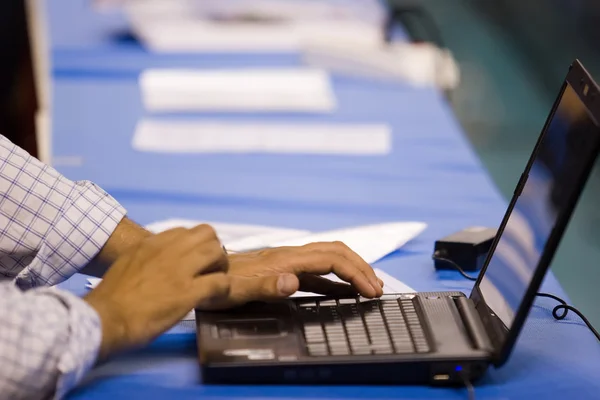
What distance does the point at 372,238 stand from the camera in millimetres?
1423

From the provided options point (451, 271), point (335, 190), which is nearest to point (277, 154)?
point (335, 190)

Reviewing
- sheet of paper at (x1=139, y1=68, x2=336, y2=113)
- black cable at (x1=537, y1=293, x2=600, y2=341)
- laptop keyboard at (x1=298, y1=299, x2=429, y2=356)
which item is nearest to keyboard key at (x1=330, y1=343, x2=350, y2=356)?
laptop keyboard at (x1=298, y1=299, x2=429, y2=356)

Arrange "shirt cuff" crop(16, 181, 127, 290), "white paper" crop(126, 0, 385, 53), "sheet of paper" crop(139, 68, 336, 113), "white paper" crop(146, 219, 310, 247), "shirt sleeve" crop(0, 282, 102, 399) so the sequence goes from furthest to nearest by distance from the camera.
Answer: "white paper" crop(126, 0, 385, 53)
"sheet of paper" crop(139, 68, 336, 113)
"white paper" crop(146, 219, 310, 247)
"shirt cuff" crop(16, 181, 127, 290)
"shirt sleeve" crop(0, 282, 102, 399)

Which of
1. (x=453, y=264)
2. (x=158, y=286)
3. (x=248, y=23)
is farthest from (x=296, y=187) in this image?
(x=248, y=23)

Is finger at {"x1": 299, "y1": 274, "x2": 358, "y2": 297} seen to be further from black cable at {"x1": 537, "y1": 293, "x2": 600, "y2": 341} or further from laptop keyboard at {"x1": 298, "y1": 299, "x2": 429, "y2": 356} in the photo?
black cable at {"x1": 537, "y1": 293, "x2": 600, "y2": 341}

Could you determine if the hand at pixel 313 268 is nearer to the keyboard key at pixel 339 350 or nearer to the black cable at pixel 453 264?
the keyboard key at pixel 339 350

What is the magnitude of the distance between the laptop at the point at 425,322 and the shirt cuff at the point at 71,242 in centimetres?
25

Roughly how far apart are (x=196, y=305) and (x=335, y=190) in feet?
2.61

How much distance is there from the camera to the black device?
1.30 m

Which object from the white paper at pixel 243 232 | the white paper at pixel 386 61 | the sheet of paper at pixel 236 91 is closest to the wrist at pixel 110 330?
the white paper at pixel 243 232

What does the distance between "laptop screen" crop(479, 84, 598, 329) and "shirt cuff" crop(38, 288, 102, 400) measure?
0.42 m

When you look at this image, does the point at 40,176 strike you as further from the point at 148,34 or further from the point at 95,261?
the point at 148,34

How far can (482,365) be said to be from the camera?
94 centimetres

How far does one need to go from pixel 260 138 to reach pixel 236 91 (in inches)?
12.0
